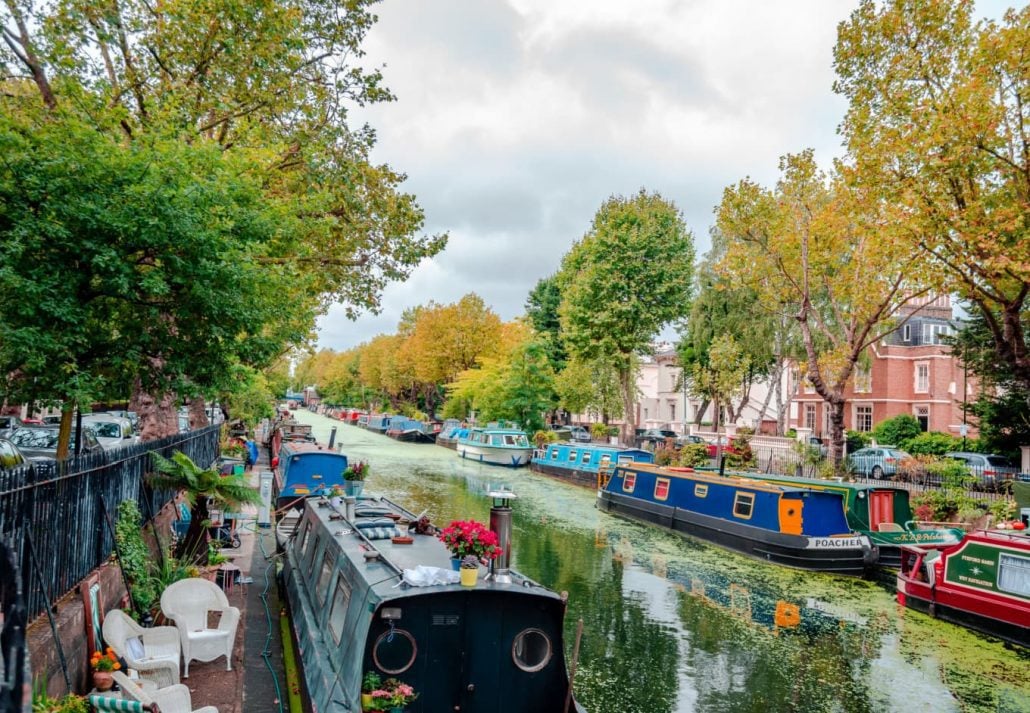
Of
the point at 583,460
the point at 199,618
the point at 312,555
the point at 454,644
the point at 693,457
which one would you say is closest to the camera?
the point at 454,644

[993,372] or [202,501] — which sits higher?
[993,372]

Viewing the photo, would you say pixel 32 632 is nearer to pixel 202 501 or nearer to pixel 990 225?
pixel 202 501

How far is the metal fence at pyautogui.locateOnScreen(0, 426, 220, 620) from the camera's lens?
590 cm

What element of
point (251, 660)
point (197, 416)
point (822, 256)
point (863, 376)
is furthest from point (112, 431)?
point (863, 376)

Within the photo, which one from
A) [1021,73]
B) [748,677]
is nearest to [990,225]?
[1021,73]

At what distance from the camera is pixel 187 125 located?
13.1 meters

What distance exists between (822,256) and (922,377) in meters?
26.9

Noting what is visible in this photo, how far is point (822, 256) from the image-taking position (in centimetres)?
2433

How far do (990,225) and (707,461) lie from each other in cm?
1752

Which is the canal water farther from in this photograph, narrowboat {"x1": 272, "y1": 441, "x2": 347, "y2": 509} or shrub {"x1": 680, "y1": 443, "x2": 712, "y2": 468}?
shrub {"x1": 680, "y1": 443, "x2": 712, "y2": 468}

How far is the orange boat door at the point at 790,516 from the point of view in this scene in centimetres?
1805

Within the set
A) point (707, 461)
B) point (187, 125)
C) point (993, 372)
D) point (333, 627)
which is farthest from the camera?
point (707, 461)

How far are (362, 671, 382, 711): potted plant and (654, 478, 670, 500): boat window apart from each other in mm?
17967

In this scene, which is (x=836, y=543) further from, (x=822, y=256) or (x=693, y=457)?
(x=693, y=457)
